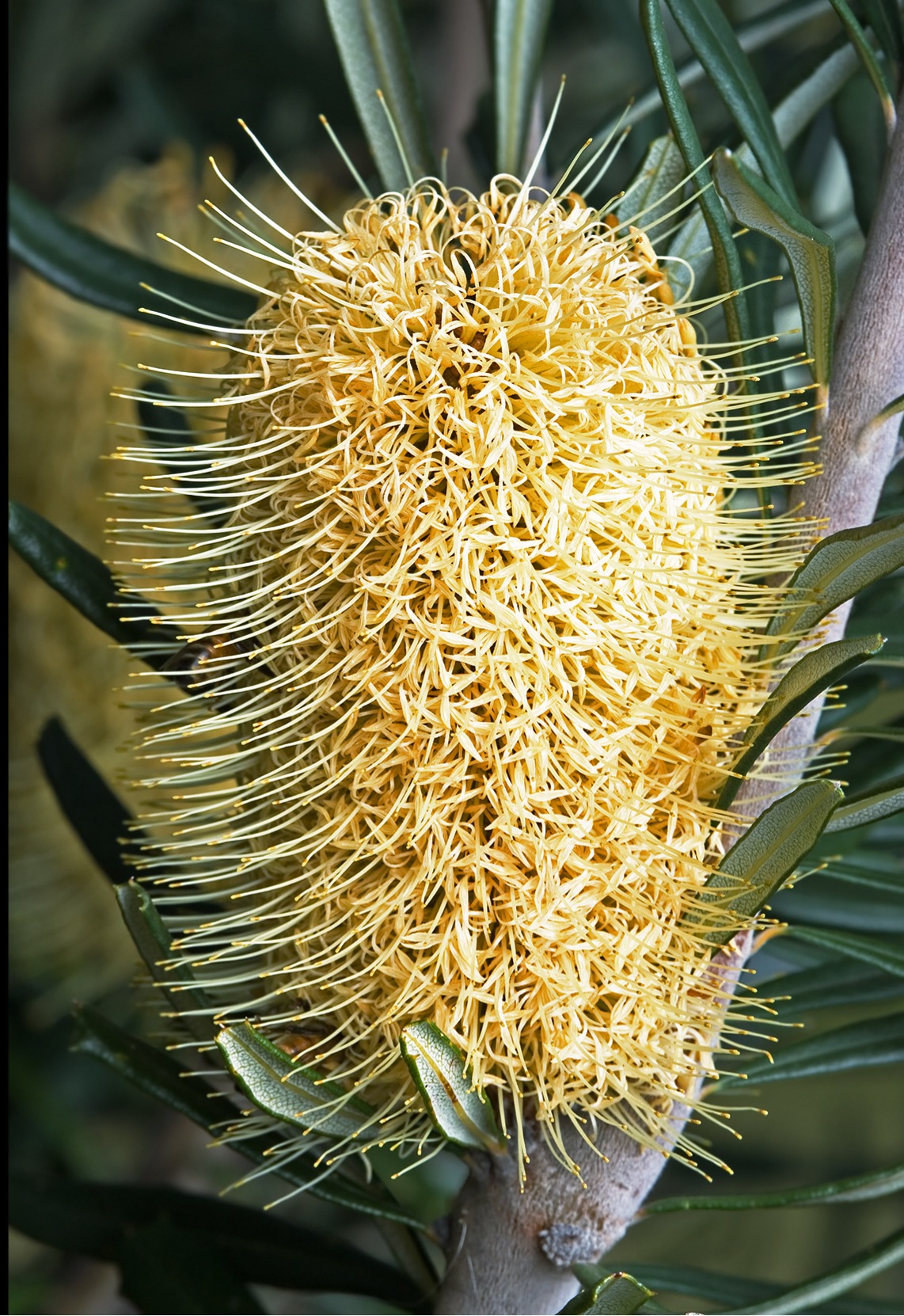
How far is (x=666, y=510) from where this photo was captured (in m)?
0.47

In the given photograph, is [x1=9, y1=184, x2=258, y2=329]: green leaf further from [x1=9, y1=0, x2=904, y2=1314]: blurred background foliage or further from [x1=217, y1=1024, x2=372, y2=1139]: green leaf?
[x1=217, y1=1024, x2=372, y2=1139]: green leaf

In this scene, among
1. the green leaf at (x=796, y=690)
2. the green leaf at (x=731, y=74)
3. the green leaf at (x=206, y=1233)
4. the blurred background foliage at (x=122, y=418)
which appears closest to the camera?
the green leaf at (x=796, y=690)

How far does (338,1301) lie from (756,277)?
0.76 meters

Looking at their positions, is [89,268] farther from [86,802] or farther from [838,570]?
[838,570]

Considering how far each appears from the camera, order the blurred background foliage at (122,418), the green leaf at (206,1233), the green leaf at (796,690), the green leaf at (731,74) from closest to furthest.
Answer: the green leaf at (796,690)
the green leaf at (731,74)
the green leaf at (206,1233)
the blurred background foliage at (122,418)

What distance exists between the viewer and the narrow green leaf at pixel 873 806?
0.46 meters

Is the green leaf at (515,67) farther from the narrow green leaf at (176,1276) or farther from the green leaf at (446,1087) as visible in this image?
the narrow green leaf at (176,1276)

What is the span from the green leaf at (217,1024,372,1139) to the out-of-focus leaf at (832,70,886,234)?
1.67ft

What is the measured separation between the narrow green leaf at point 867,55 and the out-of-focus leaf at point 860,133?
10cm

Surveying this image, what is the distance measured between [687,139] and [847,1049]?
0.42m

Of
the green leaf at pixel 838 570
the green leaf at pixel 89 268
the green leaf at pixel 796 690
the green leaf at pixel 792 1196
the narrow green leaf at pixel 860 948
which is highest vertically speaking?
the green leaf at pixel 89 268

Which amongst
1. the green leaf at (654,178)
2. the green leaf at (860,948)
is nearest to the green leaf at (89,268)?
the green leaf at (654,178)

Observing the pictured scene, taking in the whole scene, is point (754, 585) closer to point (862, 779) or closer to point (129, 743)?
point (862, 779)

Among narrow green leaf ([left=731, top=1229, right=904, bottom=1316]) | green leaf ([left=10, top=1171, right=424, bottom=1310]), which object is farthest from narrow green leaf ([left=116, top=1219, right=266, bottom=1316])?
narrow green leaf ([left=731, top=1229, right=904, bottom=1316])
